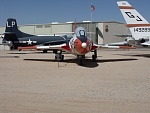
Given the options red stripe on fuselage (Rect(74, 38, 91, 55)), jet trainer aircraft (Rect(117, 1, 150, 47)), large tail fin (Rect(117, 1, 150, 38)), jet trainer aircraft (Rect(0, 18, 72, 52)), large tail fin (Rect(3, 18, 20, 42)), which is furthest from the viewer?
jet trainer aircraft (Rect(0, 18, 72, 52))

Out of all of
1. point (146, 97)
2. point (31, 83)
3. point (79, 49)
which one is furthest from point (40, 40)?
point (146, 97)

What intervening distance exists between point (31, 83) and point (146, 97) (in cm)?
454

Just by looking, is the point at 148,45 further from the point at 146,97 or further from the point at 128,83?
the point at 146,97

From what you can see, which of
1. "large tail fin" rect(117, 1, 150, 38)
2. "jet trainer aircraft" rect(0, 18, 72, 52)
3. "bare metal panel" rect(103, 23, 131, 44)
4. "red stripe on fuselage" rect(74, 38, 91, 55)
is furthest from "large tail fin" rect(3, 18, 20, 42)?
"bare metal panel" rect(103, 23, 131, 44)

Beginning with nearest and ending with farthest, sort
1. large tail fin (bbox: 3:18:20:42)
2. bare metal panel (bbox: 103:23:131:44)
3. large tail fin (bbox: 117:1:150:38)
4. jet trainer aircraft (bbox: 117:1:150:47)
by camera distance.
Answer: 1. jet trainer aircraft (bbox: 117:1:150:47)
2. large tail fin (bbox: 117:1:150:38)
3. large tail fin (bbox: 3:18:20:42)
4. bare metal panel (bbox: 103:23:131:44)

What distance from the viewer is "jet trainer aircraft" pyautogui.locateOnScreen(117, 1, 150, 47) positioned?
2428 centimetres

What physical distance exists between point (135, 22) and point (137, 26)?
480 mm

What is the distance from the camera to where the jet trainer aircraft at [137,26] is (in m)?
24.3

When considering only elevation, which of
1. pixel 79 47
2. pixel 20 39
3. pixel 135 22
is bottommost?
pixel 79 47

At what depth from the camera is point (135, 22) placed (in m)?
25.0

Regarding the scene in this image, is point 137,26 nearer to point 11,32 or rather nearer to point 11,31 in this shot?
point 11,32

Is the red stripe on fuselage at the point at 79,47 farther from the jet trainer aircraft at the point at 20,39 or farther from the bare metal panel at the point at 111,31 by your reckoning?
the bare metal panel at the point at 111,31

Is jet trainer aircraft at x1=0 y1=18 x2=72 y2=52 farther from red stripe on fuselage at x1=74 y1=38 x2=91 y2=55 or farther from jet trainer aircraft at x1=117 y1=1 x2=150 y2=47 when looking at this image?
red stripe on fuselage at x1=74 y1=38 x2=91 y2=55

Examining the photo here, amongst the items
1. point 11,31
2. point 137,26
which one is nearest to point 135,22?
point 137,26
